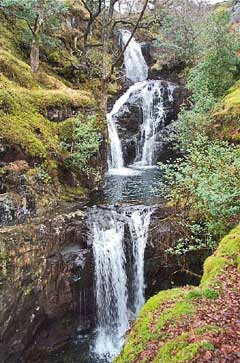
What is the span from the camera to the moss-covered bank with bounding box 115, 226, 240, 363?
3.62 m

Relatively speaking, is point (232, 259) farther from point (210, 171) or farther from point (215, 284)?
point (210, 171)

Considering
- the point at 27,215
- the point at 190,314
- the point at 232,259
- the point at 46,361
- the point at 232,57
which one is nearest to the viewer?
the point at 190,314

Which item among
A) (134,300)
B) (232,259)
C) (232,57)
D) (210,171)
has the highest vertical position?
(232,57)

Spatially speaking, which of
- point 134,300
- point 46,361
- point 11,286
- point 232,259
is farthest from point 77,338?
point 232,259

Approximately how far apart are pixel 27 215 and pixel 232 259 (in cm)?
543

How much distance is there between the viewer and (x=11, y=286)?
23.6ft

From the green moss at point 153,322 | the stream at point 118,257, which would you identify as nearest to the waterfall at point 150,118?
the stream at point 118,257

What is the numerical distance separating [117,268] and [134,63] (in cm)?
1874

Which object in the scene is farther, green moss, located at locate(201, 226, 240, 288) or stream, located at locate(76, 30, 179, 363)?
stream, located at locate(76, 30, 179, 363)

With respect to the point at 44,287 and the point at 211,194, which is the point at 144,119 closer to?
the point at 44,287

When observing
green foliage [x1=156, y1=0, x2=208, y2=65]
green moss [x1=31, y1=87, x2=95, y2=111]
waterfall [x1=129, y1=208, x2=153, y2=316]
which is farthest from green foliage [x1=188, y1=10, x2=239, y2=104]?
green foliage [x1=156, y1=0, x2=208, y2=65]

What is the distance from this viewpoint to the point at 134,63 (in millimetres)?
24828

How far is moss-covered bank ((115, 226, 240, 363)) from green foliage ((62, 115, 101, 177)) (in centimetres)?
658

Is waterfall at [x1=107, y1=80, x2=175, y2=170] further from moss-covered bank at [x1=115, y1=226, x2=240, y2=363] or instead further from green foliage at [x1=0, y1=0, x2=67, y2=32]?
moss-covered bank at [x1=115, y1=226, x2=240, y2=363]
